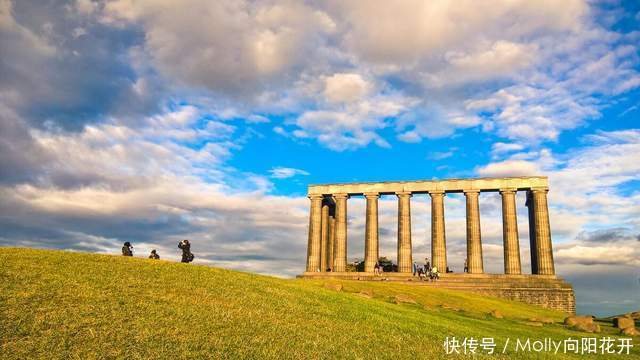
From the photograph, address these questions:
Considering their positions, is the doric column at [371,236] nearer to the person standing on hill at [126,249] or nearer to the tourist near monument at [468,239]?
the tourist near monument at [468,239]

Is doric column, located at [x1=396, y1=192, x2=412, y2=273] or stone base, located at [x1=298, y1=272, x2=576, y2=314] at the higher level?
doric column, located at [x1=396, y1=192, x2=412, y2=273]

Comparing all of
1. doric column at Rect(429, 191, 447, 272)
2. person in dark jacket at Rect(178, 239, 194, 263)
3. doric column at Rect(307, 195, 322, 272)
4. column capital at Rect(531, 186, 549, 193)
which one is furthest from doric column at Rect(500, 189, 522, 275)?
person in dark jacket at Rect(178, 239, 194, 263)

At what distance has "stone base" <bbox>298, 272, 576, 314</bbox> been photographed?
56219mm

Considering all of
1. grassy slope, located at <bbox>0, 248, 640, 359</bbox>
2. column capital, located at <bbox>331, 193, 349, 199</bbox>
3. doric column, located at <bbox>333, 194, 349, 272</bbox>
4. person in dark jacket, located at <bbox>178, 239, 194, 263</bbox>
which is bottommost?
grassy slope, located at <bbox>0, 248, 640, 359</bbox>

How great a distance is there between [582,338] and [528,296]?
2953 cm

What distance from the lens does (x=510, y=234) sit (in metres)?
63.3

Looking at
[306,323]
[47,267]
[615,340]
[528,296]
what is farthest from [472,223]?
[47,267]

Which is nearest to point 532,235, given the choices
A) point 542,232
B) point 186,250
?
point 542,232

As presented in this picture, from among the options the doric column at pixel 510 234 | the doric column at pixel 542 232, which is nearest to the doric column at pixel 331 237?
the doric column at pixel 510 234

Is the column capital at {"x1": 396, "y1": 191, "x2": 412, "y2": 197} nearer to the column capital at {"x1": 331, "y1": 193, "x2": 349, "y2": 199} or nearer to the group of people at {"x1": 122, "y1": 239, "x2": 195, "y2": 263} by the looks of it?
the column capital at {"x1": 331, "y1": 193, "x2": 349, "y2": 199}

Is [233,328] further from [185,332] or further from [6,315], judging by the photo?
[6,315]

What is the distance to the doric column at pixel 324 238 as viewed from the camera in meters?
75.7

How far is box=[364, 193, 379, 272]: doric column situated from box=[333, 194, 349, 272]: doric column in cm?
336

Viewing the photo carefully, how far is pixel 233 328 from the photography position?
1720cm
